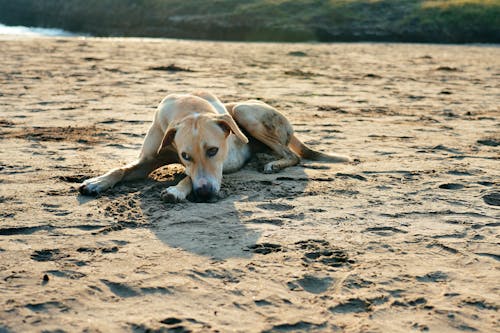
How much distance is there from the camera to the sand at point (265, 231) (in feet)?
13.5

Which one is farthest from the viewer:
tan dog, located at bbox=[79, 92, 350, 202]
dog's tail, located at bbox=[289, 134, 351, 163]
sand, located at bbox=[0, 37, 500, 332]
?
dog's tail, located at bbox=[289, 134, 351, 163]

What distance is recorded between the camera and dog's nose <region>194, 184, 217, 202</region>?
20.6 ft

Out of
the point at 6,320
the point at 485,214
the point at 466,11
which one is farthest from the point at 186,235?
the point at 466,11

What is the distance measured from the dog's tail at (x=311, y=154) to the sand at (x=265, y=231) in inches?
8.5

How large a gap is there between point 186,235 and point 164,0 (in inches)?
1554

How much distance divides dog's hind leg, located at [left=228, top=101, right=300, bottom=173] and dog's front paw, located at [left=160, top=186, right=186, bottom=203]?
6.32ft

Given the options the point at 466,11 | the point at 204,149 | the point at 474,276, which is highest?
the point at 466,11

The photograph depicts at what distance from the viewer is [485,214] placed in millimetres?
6051

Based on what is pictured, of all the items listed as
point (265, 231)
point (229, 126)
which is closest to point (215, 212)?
point (265, 231)

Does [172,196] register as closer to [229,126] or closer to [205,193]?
[205,193]

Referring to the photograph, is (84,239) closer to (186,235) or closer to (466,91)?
(186,235)

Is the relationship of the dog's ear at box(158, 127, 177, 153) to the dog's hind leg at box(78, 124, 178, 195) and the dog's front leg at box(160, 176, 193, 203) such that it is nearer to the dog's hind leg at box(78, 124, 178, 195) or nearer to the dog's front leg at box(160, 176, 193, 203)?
the dog's hind leg at box(78, 124, 178, 195)

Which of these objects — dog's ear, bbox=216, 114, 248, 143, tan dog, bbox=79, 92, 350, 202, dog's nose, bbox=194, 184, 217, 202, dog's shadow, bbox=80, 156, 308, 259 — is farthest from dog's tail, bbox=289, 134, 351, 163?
dog's nose, bbox=194, 184, 217, 202

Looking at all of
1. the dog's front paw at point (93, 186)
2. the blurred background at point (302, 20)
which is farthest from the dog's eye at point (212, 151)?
the blurred background at point (302, 20)
